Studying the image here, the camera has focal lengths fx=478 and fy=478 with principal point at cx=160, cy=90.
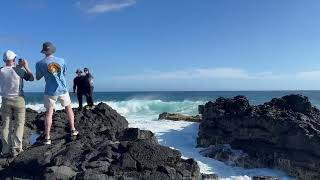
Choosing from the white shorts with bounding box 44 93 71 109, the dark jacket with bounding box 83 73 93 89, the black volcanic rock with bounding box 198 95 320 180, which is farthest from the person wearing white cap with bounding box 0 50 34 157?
the dark jacket with bounding box 83 73 93 89

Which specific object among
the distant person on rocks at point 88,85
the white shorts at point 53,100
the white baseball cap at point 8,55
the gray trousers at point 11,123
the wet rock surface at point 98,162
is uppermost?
the white baseball cap at point 8,55

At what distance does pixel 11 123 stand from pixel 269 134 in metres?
7.54

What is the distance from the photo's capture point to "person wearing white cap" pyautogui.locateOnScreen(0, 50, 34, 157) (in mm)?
8703

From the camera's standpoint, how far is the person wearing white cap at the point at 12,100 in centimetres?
870

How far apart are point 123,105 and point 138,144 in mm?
46962

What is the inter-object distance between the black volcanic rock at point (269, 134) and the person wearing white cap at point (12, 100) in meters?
6.61

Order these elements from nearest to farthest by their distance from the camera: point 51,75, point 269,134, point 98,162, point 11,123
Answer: point 98,162
point 51,75
point 11,123
point 269,134

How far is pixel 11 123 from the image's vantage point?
9078 millimetres

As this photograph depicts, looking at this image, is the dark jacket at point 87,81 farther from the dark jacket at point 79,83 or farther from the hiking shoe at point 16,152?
the hiking shoe at point 16,152

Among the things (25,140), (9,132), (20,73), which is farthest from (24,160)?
(25,140)

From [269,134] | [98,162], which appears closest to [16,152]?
[98,162]

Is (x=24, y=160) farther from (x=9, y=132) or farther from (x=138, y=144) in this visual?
(x=138, y=144)

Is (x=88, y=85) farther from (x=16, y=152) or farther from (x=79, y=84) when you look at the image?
(x=16, y=152)

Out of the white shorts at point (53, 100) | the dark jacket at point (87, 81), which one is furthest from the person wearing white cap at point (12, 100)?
the dark jacket at point (87, 81)
